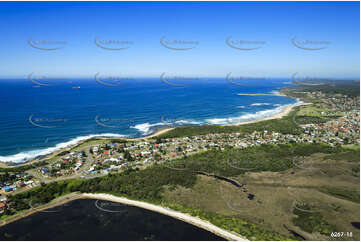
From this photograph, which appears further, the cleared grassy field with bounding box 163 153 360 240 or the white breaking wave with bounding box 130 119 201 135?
the white breaking wave with bounding box 130 119 201 135

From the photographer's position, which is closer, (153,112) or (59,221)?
(59,221)

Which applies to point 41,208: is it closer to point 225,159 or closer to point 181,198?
point 181,198

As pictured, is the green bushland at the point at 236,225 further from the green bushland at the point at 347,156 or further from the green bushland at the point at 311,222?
the green bushland at the point at 347,156

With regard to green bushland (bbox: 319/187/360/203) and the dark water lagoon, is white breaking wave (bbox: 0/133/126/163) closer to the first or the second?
the dark water lagoon

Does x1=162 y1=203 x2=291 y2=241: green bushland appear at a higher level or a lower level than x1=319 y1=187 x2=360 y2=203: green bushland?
lower

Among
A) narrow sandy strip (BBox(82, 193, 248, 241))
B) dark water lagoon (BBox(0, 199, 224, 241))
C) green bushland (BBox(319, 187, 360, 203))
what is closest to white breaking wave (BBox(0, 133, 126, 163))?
dark water lagoon (BBox(0, 199, 224, 241))

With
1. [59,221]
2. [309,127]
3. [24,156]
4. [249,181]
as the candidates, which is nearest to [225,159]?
[249,181]

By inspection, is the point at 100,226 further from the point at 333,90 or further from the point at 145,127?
the point at 333,90
